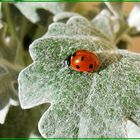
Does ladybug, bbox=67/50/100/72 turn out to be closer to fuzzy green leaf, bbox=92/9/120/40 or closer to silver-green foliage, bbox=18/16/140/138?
silver-green foliage, bbox=18/16/140/138

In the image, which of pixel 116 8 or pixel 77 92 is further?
pixel 116 8

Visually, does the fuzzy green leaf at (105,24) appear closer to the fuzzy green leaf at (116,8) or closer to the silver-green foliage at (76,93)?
the fuzzy green leaf at (116,8)

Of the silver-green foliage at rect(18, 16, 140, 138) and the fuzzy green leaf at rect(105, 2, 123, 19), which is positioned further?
the fuzzy green leaf at rect(105, 2, 123, 19)

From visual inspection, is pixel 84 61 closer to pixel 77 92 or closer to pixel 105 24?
pixel 77 92

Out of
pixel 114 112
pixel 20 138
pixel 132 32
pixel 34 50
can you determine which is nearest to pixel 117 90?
pixel 114 112

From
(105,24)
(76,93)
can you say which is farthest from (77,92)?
(105,24)

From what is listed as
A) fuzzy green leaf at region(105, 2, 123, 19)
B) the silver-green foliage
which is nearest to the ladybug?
the silver-green foliage

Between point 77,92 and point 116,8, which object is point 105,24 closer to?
point 116,8

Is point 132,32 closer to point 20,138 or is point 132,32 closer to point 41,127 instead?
point 20,138
